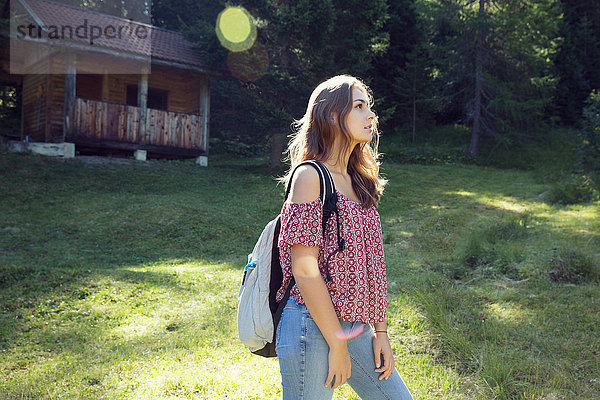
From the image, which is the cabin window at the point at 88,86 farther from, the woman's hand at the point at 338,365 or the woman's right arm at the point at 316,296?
the woman's hand at the point at 338,365

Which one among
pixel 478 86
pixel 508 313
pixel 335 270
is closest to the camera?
pixel 335 270

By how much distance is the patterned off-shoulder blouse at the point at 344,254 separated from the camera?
1.81m

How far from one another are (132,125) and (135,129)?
17 centimetres

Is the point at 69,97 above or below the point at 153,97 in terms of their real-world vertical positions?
below

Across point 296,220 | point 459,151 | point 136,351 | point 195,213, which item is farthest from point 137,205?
point 459,151

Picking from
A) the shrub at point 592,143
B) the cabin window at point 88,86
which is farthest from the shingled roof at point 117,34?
the shrub at point 592,143

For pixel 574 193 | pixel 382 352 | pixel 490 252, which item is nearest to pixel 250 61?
pixel 574 193

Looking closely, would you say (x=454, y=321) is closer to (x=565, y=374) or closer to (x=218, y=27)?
(x=565, y=374)

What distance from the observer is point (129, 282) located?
681 centimetres

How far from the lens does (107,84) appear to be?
18.2 meters

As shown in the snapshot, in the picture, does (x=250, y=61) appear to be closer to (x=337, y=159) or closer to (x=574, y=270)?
(x=574, y=270)

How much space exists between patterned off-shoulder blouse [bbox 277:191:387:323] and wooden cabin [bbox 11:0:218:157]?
15155mm

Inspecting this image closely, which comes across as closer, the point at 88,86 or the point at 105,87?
the point at 105,87

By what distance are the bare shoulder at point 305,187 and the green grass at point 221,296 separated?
2.62 m
